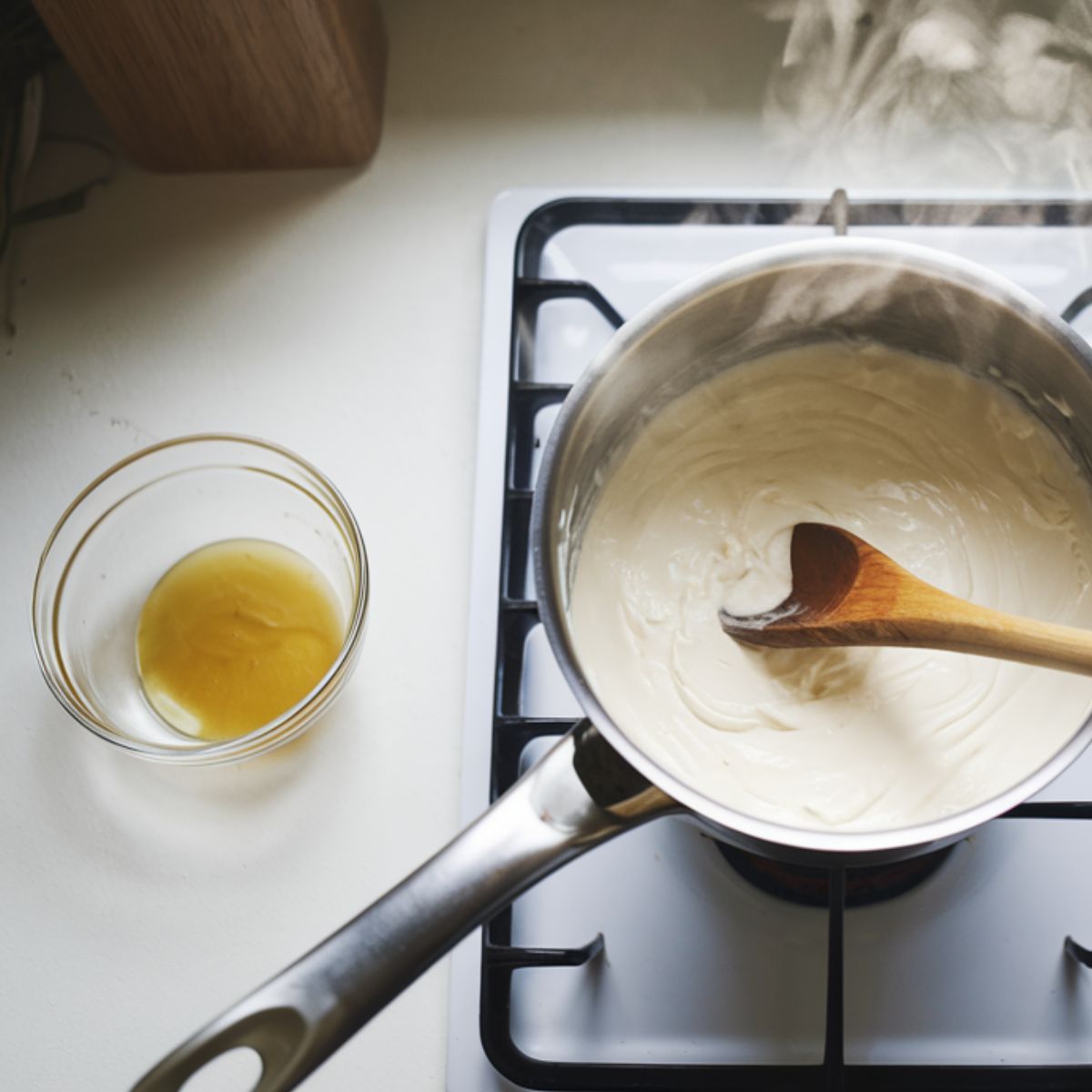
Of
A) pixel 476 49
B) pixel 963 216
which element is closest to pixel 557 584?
pixel 963 216

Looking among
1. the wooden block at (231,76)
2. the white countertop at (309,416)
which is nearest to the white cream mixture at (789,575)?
the white countertop at (309,416)

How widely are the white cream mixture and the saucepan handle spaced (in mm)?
112

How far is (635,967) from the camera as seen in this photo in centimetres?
67

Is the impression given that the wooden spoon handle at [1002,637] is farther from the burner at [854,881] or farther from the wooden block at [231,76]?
the wooden block at [231,76]

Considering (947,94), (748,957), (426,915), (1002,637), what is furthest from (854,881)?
(947,94)

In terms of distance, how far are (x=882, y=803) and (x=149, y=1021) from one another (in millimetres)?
454

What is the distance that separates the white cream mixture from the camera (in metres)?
0.67

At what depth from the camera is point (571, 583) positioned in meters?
0.71

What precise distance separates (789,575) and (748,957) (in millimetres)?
230

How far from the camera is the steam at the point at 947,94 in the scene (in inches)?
32.7

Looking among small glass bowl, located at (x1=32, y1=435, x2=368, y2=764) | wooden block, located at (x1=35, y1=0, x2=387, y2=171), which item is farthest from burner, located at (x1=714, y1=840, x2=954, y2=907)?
wooden block, located at (x1=35, y1=0, x2=387, y2=171)

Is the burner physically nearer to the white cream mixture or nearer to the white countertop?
the white cream mixture

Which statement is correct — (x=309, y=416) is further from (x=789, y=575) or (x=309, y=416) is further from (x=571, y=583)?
(x=789, y=575)

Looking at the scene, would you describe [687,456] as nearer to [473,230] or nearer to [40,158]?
[473,230]
